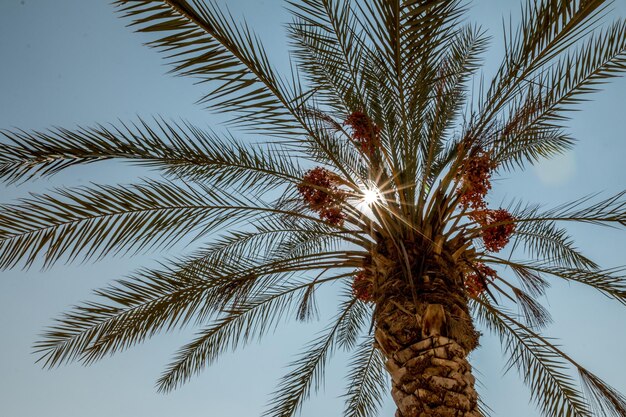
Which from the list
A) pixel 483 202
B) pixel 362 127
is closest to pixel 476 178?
pixel 483 202

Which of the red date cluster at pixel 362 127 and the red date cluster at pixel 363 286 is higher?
the red date cluster at pixel 362 127

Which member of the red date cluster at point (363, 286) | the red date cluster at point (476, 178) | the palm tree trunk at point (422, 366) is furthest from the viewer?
A: the red date cluster at point (363, 286)

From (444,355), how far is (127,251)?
8.96ft

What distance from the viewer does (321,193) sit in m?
4.73

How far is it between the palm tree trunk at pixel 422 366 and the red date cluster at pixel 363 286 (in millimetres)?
725

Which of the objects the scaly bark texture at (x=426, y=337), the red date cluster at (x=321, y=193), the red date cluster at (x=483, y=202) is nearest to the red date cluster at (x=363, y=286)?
the scaly bark texture at (x=426, y=337)

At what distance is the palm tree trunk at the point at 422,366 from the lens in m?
3.68

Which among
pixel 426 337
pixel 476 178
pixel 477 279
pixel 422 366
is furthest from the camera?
pixel 477 279

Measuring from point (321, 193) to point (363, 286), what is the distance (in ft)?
3.87

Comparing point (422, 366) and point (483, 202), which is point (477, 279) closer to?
point (483, 202)

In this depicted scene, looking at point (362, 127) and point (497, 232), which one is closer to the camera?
point (497, 232)

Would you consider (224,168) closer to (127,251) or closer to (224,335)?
(127,251)

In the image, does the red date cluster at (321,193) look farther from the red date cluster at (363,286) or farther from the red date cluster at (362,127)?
the red date cluster at (363,286)

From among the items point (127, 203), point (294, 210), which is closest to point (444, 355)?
point (294, 210)
